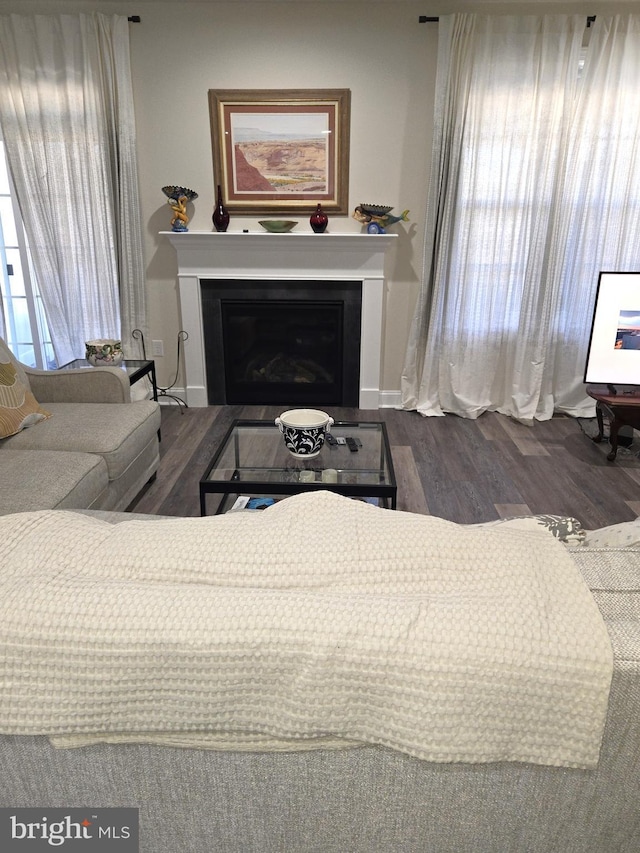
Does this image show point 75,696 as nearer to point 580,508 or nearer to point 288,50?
point 580,508

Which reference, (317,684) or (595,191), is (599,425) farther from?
(317,684)

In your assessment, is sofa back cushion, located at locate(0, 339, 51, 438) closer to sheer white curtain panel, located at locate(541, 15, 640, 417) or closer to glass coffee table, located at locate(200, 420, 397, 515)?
glass coffee table, located at locate(200, 420, 397, 515)

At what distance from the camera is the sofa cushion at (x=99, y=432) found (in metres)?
2.53

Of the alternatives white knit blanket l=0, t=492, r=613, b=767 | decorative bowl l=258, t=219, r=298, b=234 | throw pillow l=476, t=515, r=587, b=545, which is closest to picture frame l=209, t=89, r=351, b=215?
decorative bowl l=258, t=219, r=298, b=234

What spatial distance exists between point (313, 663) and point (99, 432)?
211 centimetres

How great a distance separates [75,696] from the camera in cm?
77

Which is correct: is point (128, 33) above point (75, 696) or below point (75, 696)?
above

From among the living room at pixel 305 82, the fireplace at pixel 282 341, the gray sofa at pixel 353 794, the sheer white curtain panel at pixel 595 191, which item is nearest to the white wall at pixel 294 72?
the living room at pixel 305 82

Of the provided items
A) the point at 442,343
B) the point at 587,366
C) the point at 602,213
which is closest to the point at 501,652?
the point at 587,366

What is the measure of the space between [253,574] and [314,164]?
3744 mm

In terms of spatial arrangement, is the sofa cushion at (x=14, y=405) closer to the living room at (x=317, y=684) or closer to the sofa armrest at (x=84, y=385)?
the sofa armrest at (x=84, y=385)

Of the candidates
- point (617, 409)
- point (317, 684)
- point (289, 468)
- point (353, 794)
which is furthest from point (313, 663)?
point (617, 409)

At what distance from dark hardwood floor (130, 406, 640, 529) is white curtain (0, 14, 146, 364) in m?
0.94

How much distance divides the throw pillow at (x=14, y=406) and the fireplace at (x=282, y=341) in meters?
1.80
